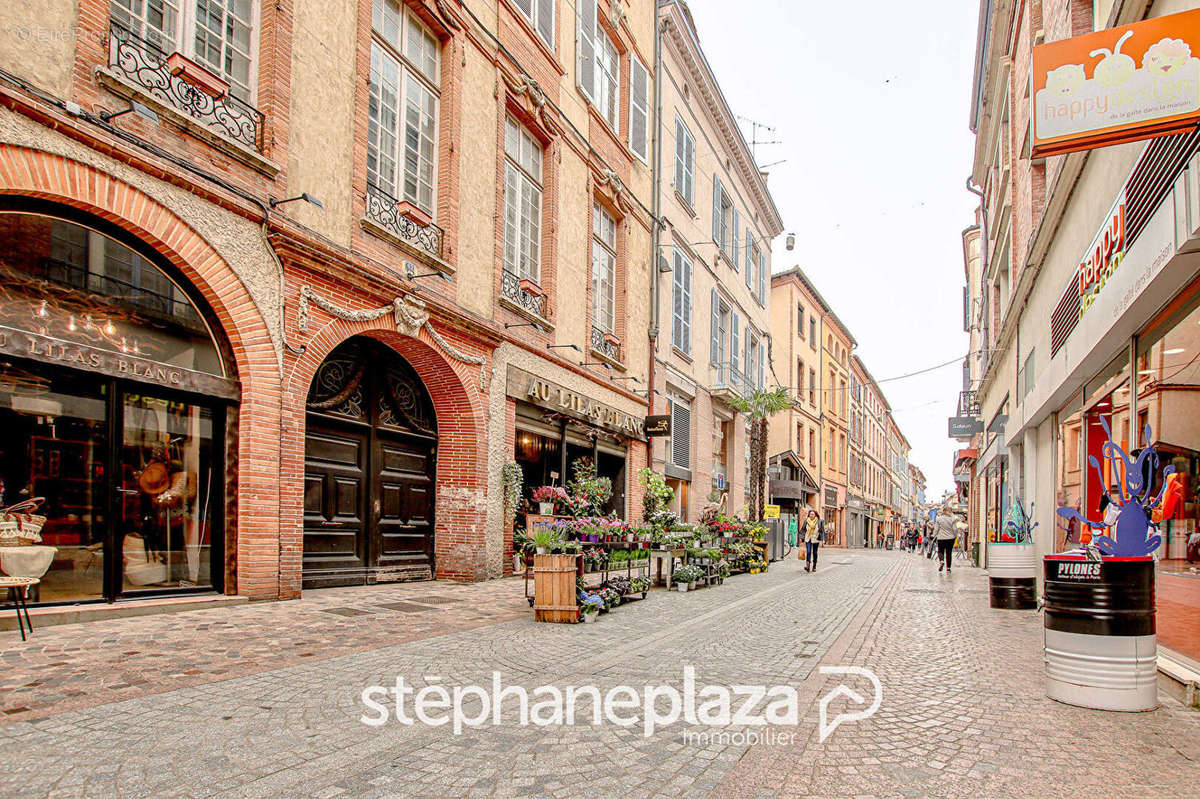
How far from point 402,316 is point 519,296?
3532 mm

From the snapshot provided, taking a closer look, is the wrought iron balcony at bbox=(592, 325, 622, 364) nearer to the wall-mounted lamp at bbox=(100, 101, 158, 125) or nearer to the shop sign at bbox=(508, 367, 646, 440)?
the shop sign at bbox=(508, 367, 646, 440)

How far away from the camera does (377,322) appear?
1011 cm

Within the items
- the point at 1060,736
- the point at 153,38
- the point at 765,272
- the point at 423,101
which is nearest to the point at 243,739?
the point at 1060,736

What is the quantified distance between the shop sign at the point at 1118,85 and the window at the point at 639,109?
13482 mm

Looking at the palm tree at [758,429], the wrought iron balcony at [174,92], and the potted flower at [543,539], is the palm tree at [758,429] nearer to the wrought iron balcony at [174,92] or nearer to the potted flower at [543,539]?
the potted flower at [543,539]

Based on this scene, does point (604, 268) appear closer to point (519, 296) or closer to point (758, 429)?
point (519, 296)

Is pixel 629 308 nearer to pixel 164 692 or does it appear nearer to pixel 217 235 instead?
pixel 217 235

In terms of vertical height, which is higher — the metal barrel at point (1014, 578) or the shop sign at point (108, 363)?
the shop sign at point (108, 363)

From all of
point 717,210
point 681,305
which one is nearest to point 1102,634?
point 681,305

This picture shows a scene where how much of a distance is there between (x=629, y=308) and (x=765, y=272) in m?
14.8

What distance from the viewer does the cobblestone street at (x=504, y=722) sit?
344cm

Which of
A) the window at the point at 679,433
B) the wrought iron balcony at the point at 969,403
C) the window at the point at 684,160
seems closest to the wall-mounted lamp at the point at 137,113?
the window at the point at 679,433

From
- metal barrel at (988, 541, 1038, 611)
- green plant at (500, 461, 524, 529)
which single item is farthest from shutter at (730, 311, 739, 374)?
metal barrel at (988, 541, 1038, 611)

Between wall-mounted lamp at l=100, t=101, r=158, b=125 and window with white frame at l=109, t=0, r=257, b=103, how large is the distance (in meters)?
0.71
